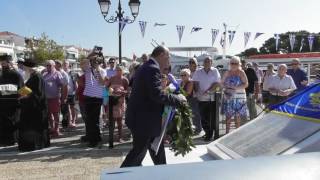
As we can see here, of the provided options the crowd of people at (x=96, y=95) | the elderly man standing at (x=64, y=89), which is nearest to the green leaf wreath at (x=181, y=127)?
the crowd of people at (x=96, y=95)

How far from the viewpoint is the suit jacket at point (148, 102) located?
4805 mm

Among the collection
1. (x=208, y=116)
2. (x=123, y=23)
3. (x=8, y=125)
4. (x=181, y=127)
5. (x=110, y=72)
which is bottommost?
(x=8, y=125)

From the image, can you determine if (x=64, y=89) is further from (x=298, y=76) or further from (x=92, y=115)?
(x=298, y=76)

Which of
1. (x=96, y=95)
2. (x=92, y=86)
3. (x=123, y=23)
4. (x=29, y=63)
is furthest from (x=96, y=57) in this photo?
(x=123, y=23)

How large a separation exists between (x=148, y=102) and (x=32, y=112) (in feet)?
13.3

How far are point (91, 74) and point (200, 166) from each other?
6.53 metres

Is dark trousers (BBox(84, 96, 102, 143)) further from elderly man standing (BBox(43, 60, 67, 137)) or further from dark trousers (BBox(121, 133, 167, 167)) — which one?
dark trousers (BBox(121, 133, 167, 167))

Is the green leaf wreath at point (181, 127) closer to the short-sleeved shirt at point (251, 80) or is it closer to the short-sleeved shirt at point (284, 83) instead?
the short-sleeved shirt at point (284, 83)

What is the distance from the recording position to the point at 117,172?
235 centimetres

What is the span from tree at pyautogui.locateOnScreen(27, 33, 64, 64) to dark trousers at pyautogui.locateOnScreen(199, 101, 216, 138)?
51.2 meters

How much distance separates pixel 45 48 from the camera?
2426 inches

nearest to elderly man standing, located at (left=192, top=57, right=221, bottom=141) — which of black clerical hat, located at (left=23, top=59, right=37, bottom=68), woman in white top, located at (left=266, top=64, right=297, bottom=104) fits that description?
woman in white top, located at (left=266, top=64, right=297, bottom=104)

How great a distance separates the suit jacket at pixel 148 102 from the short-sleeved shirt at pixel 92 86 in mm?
3768

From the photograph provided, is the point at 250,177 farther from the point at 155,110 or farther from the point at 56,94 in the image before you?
the point at 56,94
